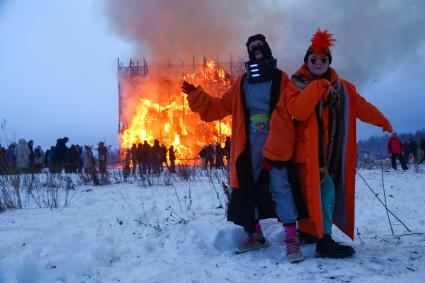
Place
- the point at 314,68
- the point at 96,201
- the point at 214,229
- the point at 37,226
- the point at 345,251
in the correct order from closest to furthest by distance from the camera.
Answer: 1. the point at 345,251
2. the point at 314,68
3. the point at 214,229
4. the point at 37,226
5. the point at 96,201

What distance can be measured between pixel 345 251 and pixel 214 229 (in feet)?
3.60

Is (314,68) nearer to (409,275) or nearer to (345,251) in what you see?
(345,251)

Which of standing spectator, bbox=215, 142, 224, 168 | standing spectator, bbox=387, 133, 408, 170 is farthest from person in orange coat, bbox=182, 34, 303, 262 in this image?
standing spectator, bbox=387, 133, 408, 170

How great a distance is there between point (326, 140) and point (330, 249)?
30.9 inches

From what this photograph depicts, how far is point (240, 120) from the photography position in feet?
10.1

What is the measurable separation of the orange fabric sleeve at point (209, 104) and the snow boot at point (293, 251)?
1.17 meters

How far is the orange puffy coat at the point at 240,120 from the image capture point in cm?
284

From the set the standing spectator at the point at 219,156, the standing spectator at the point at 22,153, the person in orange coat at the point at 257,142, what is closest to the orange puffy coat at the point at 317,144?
the person in orange coat at the point at 257,142

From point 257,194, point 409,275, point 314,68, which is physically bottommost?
point 409,275

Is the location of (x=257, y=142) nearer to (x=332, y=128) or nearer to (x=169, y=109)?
(x=332, y=128)

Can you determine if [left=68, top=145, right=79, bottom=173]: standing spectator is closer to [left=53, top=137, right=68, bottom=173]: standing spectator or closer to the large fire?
[left=53, top=137, right=68, bottom=173]: standing spectator

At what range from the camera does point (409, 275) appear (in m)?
2.31

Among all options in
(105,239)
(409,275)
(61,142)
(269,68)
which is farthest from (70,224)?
(61,142)

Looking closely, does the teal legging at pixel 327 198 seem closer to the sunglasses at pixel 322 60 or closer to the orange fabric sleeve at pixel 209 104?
the sunglasses at pixel 322 60
